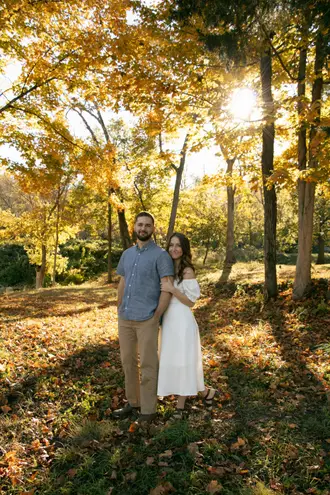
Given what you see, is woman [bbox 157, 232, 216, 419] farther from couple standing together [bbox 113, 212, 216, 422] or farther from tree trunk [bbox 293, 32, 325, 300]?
tree trunk [bbox 293, 32, 325, 300]

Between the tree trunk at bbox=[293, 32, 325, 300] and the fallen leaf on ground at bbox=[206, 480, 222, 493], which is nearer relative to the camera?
the fallen leaf on ground at bbox=[206, 480, 222, 493]

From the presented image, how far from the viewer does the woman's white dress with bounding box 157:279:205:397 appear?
12.5ft

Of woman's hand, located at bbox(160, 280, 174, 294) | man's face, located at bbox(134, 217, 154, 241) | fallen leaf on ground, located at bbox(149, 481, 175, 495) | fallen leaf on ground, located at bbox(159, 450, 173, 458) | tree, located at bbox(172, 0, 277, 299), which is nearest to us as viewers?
fallen leaf on ground, located at bbox(149, 481, 175, 495)

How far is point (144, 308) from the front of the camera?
12.4 ft

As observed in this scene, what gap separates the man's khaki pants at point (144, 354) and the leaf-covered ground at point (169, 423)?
0.32 meters

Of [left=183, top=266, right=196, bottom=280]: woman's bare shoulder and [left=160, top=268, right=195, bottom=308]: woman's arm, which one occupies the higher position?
[left=183, top=266, right=196, bottom=280]: woman's bare shoulder

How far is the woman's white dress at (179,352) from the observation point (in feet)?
12.5

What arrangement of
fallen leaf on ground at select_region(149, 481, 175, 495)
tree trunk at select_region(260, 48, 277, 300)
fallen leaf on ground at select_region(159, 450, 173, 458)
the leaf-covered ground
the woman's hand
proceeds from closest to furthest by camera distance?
fallen leaf on ground at select_region(149, 481, 175, 495)
the leaf-covered ground
fallen leaf on ground at select_region(159, 450, 173, 458)
the woman's hand
tree trunk at select_region(260, 48, 277, 300)

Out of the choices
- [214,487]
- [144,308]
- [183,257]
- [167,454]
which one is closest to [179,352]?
[144,308]

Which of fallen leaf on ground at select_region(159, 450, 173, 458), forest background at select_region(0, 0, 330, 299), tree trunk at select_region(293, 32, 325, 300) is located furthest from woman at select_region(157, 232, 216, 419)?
tree trunk at select_region(293, 32, 325, 300)

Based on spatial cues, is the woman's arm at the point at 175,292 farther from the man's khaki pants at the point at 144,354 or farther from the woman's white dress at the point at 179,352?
the man's khaki pants at the point at 144,354

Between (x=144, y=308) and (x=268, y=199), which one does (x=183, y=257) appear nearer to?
(x=144, y=308)

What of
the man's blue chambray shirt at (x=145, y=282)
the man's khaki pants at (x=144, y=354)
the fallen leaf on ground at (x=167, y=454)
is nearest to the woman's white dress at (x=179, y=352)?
the man's khaki pants at (x=144, y=354)

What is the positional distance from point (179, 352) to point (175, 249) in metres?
1.21
